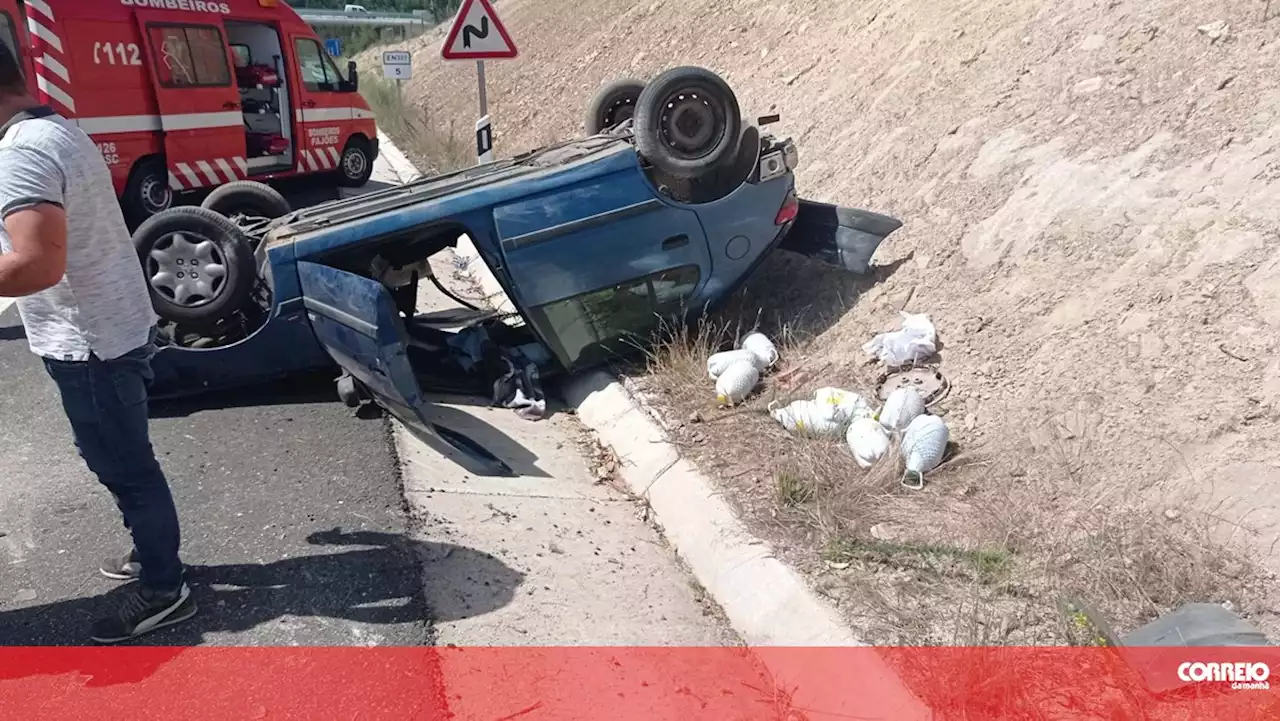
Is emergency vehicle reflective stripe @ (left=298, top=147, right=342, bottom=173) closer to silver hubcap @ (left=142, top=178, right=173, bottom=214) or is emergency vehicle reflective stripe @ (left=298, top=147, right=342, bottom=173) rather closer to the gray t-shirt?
silver hubcap @ (left=142, top=178, right=173, bottom=214)

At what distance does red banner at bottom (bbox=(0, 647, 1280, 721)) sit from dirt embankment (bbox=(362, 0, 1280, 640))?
23 cm

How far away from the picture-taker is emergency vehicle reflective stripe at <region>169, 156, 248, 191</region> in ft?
35.9

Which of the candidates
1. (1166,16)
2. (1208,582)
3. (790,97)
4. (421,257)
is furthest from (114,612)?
(790,97)

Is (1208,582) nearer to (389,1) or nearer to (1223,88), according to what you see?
(1223,88)

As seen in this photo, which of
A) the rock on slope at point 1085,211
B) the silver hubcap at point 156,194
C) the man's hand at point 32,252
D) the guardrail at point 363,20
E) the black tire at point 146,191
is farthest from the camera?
the guardrail at point 363,20

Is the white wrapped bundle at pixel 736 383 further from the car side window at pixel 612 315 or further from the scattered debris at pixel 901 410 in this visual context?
the scattered debris at pixel 901 410

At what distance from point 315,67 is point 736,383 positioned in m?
10.4

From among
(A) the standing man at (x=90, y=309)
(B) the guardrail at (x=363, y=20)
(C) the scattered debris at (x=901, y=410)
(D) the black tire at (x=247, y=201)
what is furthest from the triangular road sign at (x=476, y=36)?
(B) the guardrail at (x=363, y=20)

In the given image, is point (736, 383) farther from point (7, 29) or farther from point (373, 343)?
point (7, 29)

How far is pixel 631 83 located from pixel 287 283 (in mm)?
3105

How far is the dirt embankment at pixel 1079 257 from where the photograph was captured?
376cm

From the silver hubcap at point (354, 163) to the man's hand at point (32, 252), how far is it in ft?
38.2

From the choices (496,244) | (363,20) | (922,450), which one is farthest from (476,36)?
(363,20)

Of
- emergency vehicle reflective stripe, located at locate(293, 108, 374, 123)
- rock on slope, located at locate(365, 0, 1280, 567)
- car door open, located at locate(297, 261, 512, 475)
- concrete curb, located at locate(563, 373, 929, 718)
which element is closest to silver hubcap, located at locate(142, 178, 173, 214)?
emergency vehicle reflective stripe, located at locate(293, 108, 374, 123)
